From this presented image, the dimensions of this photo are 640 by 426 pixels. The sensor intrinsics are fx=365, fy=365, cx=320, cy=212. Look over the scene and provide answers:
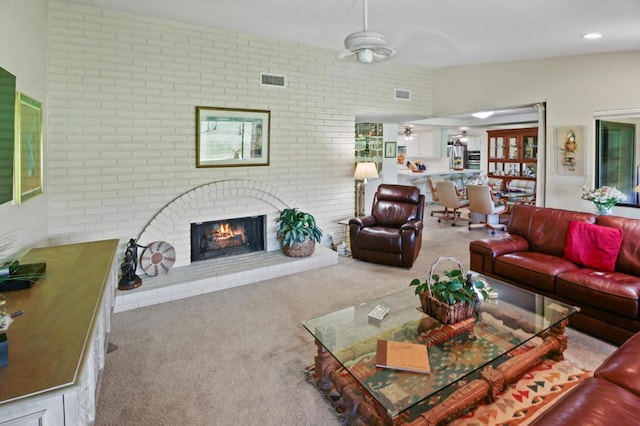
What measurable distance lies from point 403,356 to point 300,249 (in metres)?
2.82

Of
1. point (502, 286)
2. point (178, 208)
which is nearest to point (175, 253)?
point (178, 208)

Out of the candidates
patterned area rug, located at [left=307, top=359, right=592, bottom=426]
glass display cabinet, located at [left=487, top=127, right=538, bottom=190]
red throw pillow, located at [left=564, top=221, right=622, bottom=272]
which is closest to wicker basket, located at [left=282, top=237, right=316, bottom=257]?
patterned area rug, located at [left=307, top=359, right=592, bottom=426]

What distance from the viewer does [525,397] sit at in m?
2.24

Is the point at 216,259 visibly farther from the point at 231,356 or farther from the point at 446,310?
the point at 446,310

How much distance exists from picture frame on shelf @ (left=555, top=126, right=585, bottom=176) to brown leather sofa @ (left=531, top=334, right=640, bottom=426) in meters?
3.50

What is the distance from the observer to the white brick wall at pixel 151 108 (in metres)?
3.62

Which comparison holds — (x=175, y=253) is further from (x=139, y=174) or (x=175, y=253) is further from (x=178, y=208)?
(x=139, y=174)

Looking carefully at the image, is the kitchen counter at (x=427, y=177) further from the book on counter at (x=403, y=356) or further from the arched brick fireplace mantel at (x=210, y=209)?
the book on counter at (x=403, y=356)

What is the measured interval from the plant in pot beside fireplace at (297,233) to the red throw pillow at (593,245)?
9.12ft

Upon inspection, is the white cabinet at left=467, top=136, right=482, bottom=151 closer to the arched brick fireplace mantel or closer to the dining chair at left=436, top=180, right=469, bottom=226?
the dining chair at left=436, top=180, right=469, bottom=226

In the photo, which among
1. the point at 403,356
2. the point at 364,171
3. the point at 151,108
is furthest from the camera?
the point at 364,171

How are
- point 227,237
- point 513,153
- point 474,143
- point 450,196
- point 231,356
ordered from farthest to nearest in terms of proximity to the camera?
point 474,143 → point 513,153 → point 450,196 → point 227,237 → point 231,356

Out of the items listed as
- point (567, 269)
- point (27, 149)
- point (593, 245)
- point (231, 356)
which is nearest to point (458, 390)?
point (231, 356)

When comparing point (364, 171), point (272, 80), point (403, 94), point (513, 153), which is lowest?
point (364, 171)
